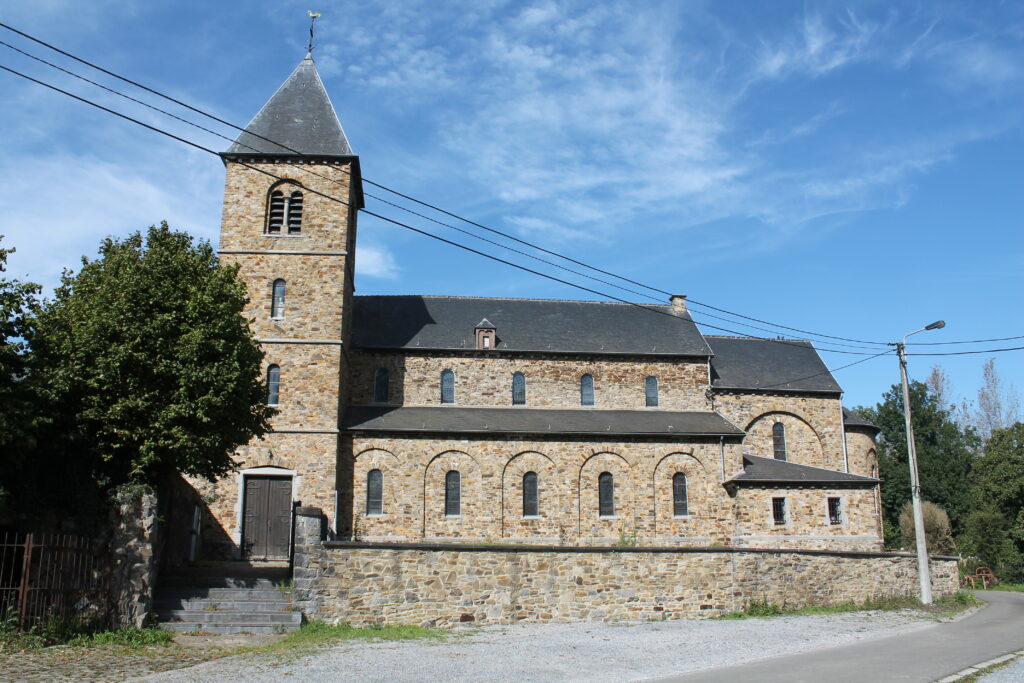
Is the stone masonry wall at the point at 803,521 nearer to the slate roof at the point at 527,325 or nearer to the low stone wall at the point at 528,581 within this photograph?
the slate roof at the point at 527,325

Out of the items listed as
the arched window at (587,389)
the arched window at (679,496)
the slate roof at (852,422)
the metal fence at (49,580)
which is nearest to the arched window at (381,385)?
the arched window at (587,389)

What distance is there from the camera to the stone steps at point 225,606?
1511 cm

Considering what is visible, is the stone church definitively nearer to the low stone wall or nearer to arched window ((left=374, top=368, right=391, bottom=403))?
arched window ((left=374, top=368, right=391, bottom=403))

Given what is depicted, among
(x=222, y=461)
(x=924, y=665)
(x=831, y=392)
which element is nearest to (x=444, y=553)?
(x=222, y=461)

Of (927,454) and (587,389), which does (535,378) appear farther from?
(927,454)

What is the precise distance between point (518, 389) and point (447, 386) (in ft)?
9.22

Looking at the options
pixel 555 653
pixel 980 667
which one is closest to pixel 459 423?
pixel 555 653

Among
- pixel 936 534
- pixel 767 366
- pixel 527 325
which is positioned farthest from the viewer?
pixel 936 534

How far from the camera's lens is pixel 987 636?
16.6 metres

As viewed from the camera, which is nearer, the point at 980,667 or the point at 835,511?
the point at 980,667

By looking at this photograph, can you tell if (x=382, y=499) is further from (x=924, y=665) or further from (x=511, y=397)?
(x=924, y=665)

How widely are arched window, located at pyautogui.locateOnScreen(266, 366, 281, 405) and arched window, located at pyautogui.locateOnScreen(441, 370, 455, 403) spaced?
21.9 ft

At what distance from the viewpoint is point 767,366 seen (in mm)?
33812

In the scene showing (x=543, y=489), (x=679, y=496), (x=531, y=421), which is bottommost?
(x=679, y=496)
